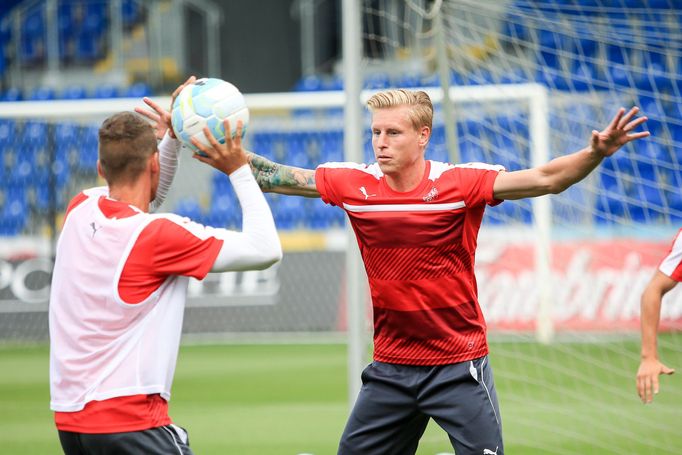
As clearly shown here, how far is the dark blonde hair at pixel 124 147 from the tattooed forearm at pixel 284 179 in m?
1.15

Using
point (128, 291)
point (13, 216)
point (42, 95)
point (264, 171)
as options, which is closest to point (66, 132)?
point (13, 216)

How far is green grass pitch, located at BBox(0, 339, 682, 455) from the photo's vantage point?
24.6ft

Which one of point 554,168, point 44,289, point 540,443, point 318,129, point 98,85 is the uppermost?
point 98,85

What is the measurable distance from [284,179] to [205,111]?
2.99 feet

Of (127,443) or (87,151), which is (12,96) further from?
(127,443)

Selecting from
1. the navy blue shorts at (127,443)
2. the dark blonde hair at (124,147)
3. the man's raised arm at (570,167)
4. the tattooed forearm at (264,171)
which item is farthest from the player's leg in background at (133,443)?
the man's raised arm at (570,167)

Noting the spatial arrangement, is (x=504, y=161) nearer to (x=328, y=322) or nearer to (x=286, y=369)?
(x=328, y=322)

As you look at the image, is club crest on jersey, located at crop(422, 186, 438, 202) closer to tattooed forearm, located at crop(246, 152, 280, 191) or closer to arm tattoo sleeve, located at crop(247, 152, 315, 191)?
arm tattoo sleeve, located at crop(247, 152, 315, 191)

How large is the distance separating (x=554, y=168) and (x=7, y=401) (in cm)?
684

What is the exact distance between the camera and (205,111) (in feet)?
13.6

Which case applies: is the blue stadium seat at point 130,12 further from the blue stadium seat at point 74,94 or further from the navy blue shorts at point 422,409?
the navy blue shorts at point 422,409

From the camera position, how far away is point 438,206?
15.1 ft

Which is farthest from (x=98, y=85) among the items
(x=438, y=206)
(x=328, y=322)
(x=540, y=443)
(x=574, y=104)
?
(x=438, y=206)

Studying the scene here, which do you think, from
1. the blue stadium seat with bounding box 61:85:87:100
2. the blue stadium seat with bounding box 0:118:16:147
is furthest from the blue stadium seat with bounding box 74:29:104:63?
the blue stadium seat with bounding box 0:118:16:147
